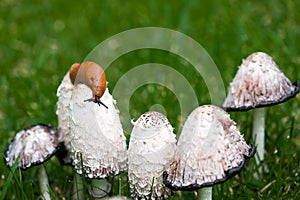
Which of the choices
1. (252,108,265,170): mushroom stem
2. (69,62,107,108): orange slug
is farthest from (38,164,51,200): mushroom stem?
(252,108,265,170): mushroom stem

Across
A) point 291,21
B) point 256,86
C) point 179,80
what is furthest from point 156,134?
point 291,21

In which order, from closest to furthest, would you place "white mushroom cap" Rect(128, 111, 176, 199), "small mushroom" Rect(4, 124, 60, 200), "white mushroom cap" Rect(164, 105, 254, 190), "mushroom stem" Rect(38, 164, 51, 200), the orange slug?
1. "white mushroom cap" Rect(164, 105, 254, 190)
2. "white mushroom cap" Rect(128, 111, 176, 199)
3. the orange slug
4. "small mushroom" Rect(4, 124, 60, 200)
5. "mushroom stem" Rect(38, 164, 51, 200)

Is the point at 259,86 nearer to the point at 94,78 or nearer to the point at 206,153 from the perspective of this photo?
the point at 206,153

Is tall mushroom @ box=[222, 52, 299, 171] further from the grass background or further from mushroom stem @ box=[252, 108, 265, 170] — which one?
the grass background

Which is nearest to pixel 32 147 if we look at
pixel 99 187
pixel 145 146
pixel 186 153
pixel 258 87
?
pixel 99 187

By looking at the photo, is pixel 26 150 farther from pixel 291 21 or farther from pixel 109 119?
pixel 291 21

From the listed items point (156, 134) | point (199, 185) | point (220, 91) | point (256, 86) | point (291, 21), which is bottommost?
point (199, 185)

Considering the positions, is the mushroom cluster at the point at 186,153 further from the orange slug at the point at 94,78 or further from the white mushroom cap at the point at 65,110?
the white mushroom cap at the point at 65,110
